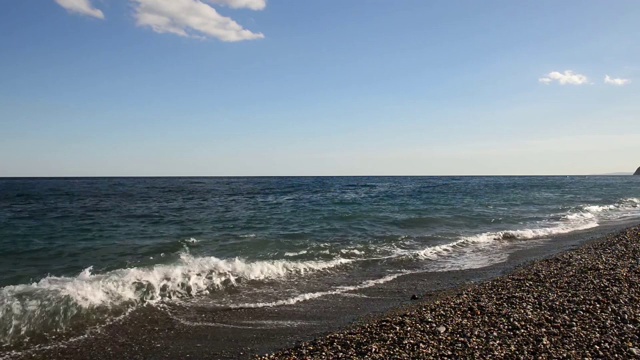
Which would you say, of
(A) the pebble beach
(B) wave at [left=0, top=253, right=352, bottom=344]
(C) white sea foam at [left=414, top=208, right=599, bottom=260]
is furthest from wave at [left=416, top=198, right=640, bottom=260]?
(A) the pebble beach

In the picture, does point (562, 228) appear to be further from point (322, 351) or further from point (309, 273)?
point (322, 351)

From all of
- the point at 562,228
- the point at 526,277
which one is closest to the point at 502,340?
the point at 526,277

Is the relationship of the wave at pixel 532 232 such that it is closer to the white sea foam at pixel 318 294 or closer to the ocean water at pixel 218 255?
the ocean water at pixel 218 255

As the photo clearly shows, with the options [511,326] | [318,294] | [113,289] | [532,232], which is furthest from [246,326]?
[532,232]

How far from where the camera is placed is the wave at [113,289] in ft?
28.0

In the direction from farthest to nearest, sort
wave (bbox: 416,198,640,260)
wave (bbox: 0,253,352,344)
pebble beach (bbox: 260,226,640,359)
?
wave (bbox: 416,198,640,260)
wave (bbox: 0,253,352,344)
pebble beach (bbox: 260,226,640,359)

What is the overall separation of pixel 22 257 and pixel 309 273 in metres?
9.91

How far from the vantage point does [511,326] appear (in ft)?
23.5

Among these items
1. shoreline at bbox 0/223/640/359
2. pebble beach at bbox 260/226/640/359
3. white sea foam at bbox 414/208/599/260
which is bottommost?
shoreline at bbox 0/223/640/359

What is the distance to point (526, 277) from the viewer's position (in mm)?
10648

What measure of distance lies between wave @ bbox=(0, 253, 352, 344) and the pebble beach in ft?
15.2

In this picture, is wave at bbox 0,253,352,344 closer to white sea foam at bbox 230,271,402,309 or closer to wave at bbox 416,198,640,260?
white sea foam at bbox 230,271,402,309

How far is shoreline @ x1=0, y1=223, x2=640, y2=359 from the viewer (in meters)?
7.12

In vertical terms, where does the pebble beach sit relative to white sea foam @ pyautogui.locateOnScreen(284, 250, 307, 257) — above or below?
above
